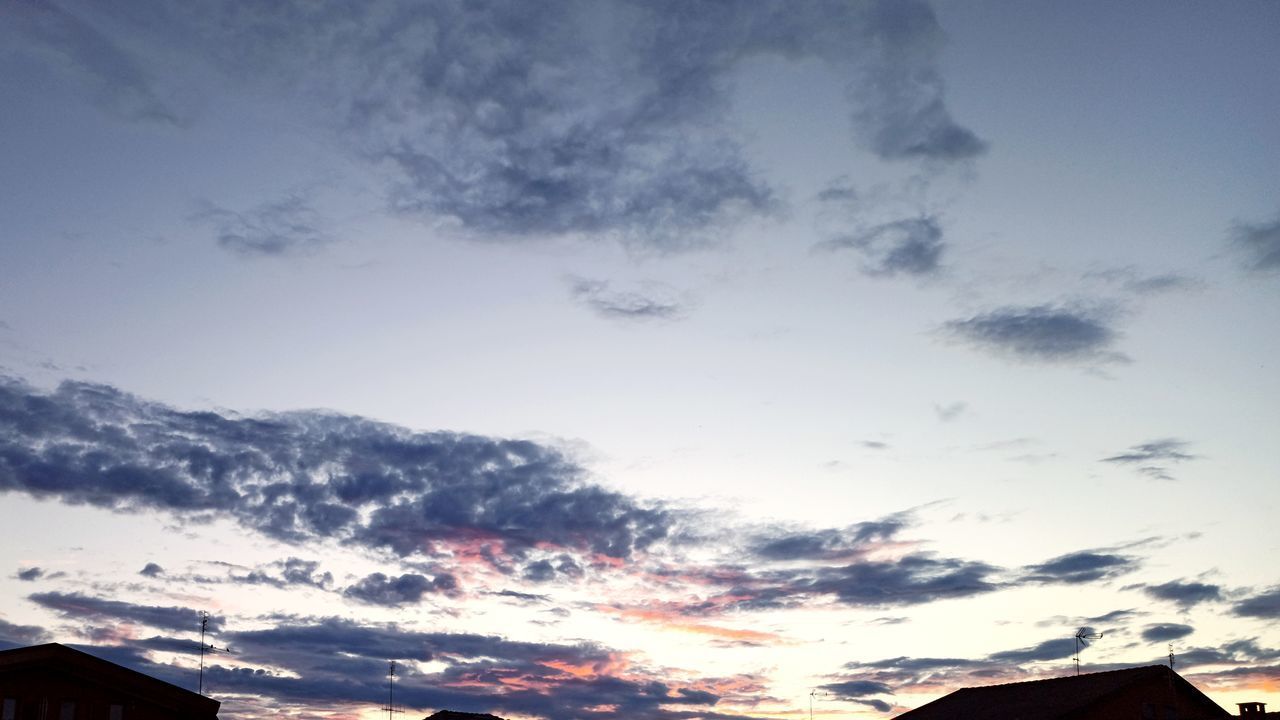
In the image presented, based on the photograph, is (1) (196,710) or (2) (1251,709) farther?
(2) (1251,709)

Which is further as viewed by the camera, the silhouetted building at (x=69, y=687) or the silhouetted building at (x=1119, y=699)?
the silhouetted building at (x=1119, y=699)

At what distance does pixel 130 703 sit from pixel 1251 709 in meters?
70.0

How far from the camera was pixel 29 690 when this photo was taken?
61750 millimetres

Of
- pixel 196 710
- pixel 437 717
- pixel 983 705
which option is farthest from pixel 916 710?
pixel 196 710

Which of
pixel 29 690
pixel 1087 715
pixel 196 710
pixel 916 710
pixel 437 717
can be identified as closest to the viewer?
pixel 29 690

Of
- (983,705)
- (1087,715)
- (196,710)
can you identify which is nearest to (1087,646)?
(983,705)

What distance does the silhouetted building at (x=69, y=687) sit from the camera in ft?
201

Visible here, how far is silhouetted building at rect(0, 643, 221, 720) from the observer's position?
61.3 meters

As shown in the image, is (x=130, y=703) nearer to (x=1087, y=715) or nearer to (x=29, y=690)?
(x=29, y=690)

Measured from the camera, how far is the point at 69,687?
6238 centimetres

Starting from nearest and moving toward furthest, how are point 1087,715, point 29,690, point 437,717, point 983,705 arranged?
point 29,690 < point 1087,715 < point 983,705 < point 437,717

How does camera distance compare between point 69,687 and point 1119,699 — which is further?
point 1119,699

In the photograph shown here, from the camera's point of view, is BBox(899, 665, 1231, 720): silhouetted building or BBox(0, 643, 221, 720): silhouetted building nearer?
BBox(0, 643, 221, 720): silhouetted building

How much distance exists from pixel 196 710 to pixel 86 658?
7.39 m
